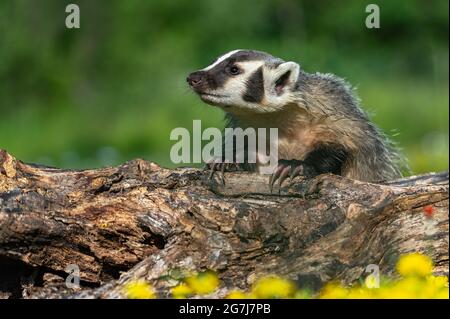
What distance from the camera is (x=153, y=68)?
1706cm

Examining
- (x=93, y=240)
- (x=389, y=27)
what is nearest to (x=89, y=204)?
(x=93, y=240)

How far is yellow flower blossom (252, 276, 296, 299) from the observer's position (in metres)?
4.73

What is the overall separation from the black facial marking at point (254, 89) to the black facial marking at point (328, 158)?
53cm

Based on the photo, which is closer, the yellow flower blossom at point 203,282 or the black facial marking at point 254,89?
the yellow flower blossom at point 203,282

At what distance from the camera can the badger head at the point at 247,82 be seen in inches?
260

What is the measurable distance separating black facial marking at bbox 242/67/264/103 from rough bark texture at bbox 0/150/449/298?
2.64 feet

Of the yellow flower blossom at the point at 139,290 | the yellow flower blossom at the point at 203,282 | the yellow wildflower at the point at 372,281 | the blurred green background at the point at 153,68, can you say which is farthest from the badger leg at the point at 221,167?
the blurred green background at the point at 153,68

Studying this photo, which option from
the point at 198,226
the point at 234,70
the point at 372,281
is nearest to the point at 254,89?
the point at 234,70

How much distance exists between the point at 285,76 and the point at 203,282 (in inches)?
87.7

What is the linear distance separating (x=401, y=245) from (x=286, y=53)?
1031cm

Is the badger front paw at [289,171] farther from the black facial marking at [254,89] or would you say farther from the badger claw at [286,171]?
the black facial marking at [254,89]

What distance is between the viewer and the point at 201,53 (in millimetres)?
17797

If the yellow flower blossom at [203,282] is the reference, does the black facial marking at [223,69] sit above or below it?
above

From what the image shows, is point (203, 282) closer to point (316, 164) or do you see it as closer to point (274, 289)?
point (274, 289)
